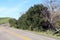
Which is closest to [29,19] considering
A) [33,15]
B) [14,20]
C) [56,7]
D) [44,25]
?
[33,15]

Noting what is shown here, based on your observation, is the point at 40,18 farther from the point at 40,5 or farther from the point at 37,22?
the point at 40,5

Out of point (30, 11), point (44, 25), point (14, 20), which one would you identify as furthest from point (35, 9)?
point (14, 20)

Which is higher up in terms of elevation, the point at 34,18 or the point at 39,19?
→ the point at 34,18

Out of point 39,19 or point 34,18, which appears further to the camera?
point 34,18

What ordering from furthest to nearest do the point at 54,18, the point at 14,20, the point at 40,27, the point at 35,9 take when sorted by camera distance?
the point at 14,20 → the point at 54,18 → the point at 35,9 → the point at 40,27

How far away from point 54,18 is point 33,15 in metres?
7.04

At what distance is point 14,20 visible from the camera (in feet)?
195

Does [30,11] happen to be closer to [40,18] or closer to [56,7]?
[40,18]

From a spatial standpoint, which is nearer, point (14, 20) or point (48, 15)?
point (48, 15)

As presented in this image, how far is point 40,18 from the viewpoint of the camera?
43344 mm

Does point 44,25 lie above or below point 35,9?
below

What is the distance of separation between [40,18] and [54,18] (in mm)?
7556

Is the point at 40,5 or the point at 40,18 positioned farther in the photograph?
the point at 40,5

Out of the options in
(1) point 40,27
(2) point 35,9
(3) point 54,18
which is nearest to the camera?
(1) point 40,27
